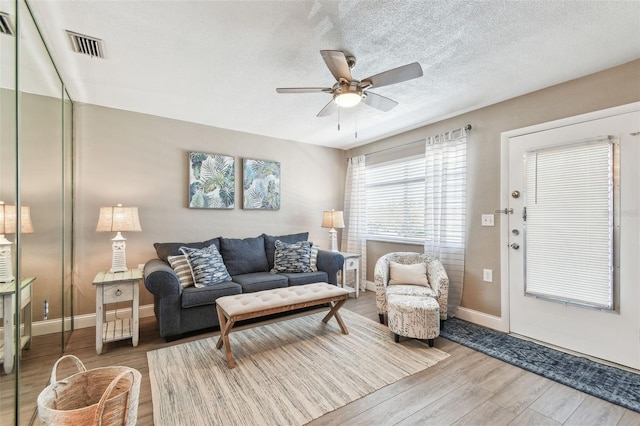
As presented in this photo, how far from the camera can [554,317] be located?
8.64ft

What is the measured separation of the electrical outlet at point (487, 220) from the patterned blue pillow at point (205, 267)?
291cm

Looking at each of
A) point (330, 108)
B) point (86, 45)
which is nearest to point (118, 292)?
point (86, 45)

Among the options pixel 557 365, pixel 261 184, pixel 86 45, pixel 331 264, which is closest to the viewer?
pixel 86 45

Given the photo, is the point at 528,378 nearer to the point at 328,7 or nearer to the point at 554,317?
the point at 554,317

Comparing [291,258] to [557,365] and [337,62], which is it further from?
[557,365]

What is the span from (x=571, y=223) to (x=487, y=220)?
71 cm

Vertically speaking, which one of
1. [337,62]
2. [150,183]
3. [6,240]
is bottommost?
[6,240]

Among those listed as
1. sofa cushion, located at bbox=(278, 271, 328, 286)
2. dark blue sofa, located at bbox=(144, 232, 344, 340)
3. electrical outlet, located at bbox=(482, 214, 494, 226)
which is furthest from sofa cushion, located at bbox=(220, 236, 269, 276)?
electrical outlet, located at bbox=(482, 214, 494, 226)

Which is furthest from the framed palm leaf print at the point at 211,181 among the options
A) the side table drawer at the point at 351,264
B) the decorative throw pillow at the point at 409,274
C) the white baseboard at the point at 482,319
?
the white baseboard at the point at 482,319

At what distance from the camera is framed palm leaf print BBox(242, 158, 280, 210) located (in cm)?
409

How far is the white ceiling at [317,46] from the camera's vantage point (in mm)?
1715

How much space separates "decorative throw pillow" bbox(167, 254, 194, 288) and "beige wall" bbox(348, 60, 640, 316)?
122 inches

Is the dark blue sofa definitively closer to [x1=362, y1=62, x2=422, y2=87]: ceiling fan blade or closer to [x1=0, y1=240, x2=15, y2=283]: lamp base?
[x1=0, y1=240, x2=15, y2=283]: lamp base

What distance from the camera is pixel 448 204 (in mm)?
3438
